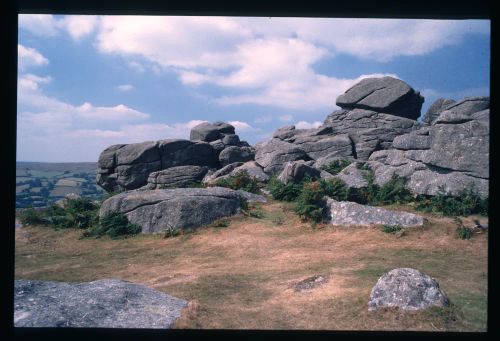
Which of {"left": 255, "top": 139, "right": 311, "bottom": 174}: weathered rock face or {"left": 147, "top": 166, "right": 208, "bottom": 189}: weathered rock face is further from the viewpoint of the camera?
{"left": 255, "top": 139, "right": 311, "bottom": 174}: weathered rock face

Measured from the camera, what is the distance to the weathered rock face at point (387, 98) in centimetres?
3200

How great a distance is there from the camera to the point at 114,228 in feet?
48.6

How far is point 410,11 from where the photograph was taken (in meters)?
4.13

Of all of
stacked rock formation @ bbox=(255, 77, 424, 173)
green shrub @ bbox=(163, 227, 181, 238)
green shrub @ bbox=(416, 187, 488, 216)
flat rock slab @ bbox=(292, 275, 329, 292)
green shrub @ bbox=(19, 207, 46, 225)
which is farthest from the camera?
stacked rock formation @ bbox=(255, 77, 424, 173)

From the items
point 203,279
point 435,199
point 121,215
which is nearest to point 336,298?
point 203,279

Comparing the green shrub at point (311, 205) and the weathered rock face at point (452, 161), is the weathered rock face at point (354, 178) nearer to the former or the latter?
the weathered rock face at point (452, 161)

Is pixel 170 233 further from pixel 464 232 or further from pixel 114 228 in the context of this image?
pixel 464 232

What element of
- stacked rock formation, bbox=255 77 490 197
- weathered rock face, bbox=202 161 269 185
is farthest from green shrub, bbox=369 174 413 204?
weathered rock face, bbox=202 161 269 185

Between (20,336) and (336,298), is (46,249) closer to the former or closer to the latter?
(20,336)

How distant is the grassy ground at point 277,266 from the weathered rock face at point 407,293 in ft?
0.57

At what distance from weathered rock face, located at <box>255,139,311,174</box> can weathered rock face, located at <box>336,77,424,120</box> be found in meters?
9.22

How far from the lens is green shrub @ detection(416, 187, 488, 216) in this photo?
13.4 metres

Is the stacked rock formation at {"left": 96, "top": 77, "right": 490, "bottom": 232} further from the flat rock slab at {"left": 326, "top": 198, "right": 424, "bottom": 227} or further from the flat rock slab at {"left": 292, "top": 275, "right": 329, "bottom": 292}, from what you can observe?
the flat rock slab at {"left": 292, "top": 275, "right": 329, "bottom": 292}

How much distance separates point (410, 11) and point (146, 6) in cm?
346
